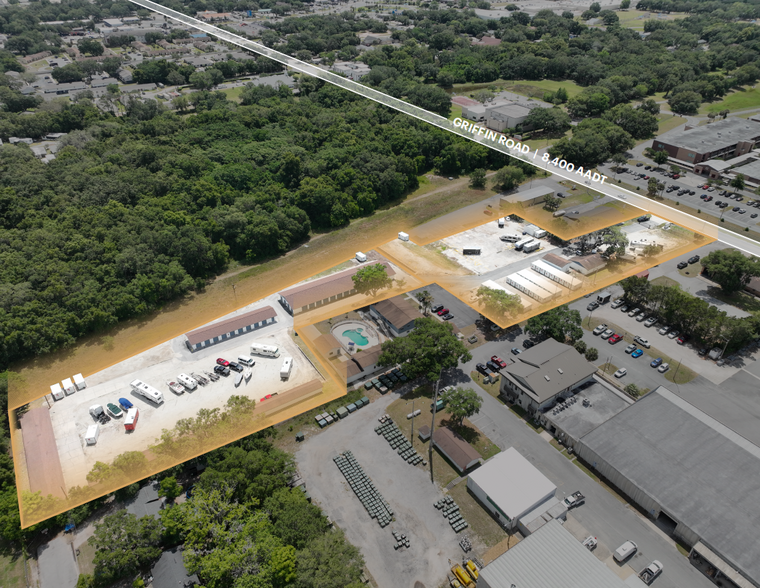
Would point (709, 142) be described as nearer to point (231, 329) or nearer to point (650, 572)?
point (650, 572)

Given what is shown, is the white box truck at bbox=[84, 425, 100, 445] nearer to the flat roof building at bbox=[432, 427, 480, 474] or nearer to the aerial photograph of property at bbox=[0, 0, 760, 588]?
the aerial photograph of property at bbox=[0, 0, 760, 588]

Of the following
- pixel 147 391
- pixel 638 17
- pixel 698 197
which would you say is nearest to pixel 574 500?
pixel 147 391

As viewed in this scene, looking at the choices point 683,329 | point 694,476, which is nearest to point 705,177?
point 683,329

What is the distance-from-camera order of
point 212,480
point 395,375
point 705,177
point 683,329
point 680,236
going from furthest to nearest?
1. point 705,177
2. point 683,329
3. point 395,375
4. point 212,480
5. point 680,236

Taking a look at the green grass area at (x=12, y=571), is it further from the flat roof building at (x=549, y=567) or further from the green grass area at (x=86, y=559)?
the flat roof building at (x=549, y=567)

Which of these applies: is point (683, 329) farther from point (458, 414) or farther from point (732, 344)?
point (458, 414)

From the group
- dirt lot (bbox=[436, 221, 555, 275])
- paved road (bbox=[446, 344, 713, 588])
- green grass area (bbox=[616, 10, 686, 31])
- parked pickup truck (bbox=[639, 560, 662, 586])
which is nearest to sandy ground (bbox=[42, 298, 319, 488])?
dirt lot (bbox=[436, 221, 555, 275])
